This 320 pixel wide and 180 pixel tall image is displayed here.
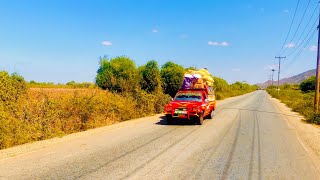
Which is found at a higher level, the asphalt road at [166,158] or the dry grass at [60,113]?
the dry grass at [60,113]

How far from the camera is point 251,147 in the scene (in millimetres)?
9859

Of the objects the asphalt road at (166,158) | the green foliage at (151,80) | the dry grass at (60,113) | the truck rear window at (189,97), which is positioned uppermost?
the green foliage at (151,80)

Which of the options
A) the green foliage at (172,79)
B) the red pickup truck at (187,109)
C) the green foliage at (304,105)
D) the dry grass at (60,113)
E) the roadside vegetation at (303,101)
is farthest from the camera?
the green foliage at (172,79)

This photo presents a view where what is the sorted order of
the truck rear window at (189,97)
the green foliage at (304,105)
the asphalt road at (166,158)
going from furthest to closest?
the green foliage at (304,105) < the truck rear window at (189,97) < the asphalt road at (166,158)

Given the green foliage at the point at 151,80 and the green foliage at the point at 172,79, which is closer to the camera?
the green foliage at the point at 151,80

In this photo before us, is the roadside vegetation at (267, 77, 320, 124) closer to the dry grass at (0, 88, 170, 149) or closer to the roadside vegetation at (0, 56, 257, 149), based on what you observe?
the roadside vegetation at (0, 56, 257, 149)

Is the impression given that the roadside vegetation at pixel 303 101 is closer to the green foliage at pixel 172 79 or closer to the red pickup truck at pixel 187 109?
the red pickup truck at pixel 187 109

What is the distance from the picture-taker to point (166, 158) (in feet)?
26.4

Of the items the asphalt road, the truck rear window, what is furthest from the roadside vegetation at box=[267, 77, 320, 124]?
the asphalt road

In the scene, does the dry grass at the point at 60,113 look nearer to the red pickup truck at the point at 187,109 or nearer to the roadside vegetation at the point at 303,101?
the red pickup truck at the point at 187,109

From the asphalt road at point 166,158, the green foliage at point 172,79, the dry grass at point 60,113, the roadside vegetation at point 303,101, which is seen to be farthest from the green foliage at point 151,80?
the asphalt road at point 166,158

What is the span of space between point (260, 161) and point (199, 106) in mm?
7301

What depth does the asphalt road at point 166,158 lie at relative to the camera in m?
6.64

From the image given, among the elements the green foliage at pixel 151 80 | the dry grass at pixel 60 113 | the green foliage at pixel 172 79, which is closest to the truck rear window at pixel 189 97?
the dry grass at pixel 60 113
